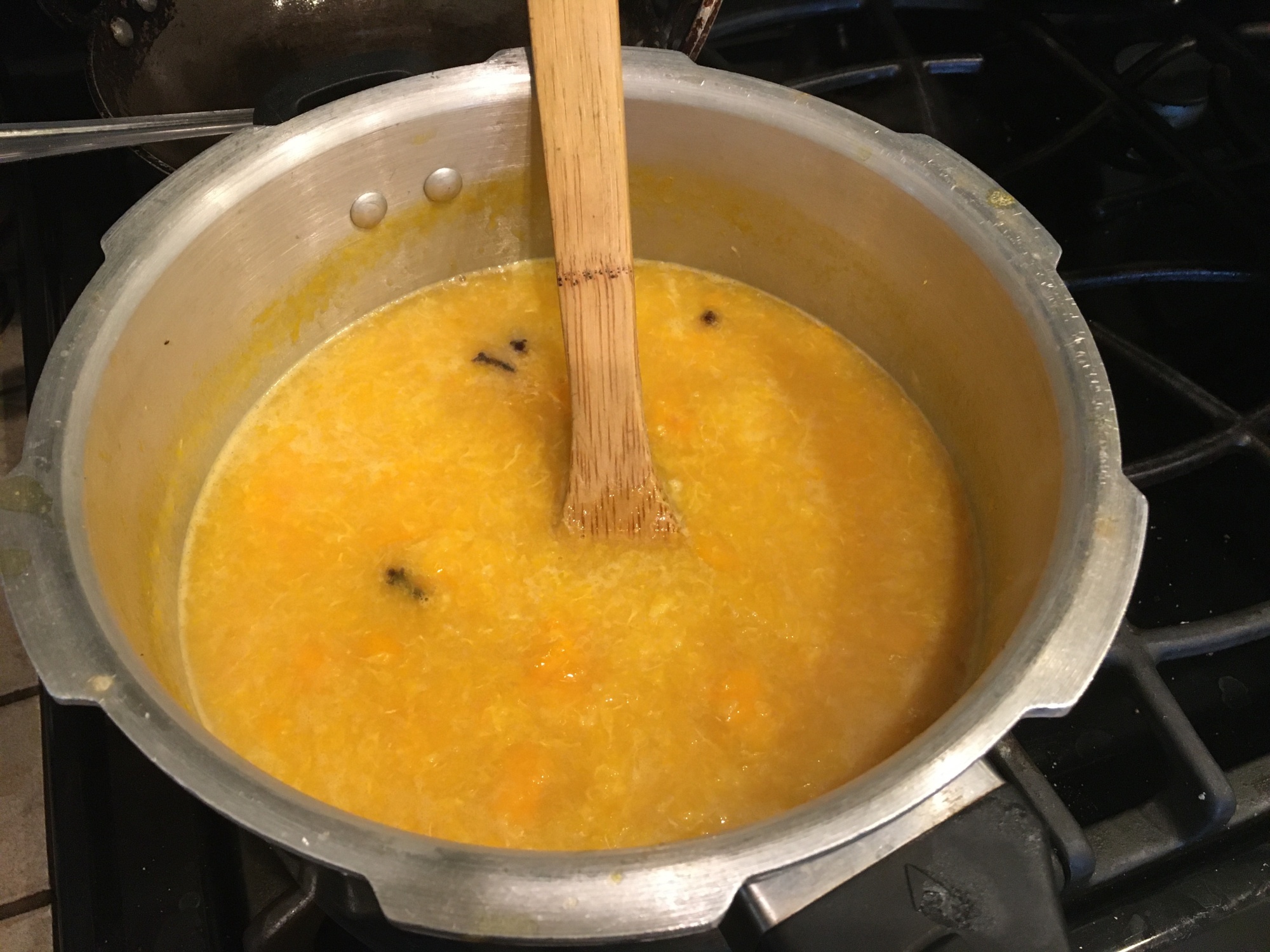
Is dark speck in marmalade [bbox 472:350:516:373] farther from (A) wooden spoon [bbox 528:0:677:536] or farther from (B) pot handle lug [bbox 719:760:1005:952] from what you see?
(B) pot handle lug [bbox 719:760:1005:952]

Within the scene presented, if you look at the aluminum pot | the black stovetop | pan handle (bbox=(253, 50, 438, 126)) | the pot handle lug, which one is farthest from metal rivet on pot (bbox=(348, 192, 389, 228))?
the pot handle lug

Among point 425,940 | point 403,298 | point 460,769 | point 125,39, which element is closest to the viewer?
point 425,940

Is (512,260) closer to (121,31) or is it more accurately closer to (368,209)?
(368,209)

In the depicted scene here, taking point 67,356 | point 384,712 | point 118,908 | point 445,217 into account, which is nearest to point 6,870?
point 118,908

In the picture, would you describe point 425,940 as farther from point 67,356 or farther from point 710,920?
point 67,356

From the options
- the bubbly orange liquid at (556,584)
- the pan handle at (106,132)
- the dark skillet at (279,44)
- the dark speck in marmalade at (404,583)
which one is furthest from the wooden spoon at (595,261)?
the pan handle at (106,132)

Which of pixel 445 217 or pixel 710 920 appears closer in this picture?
pixel 710 920
